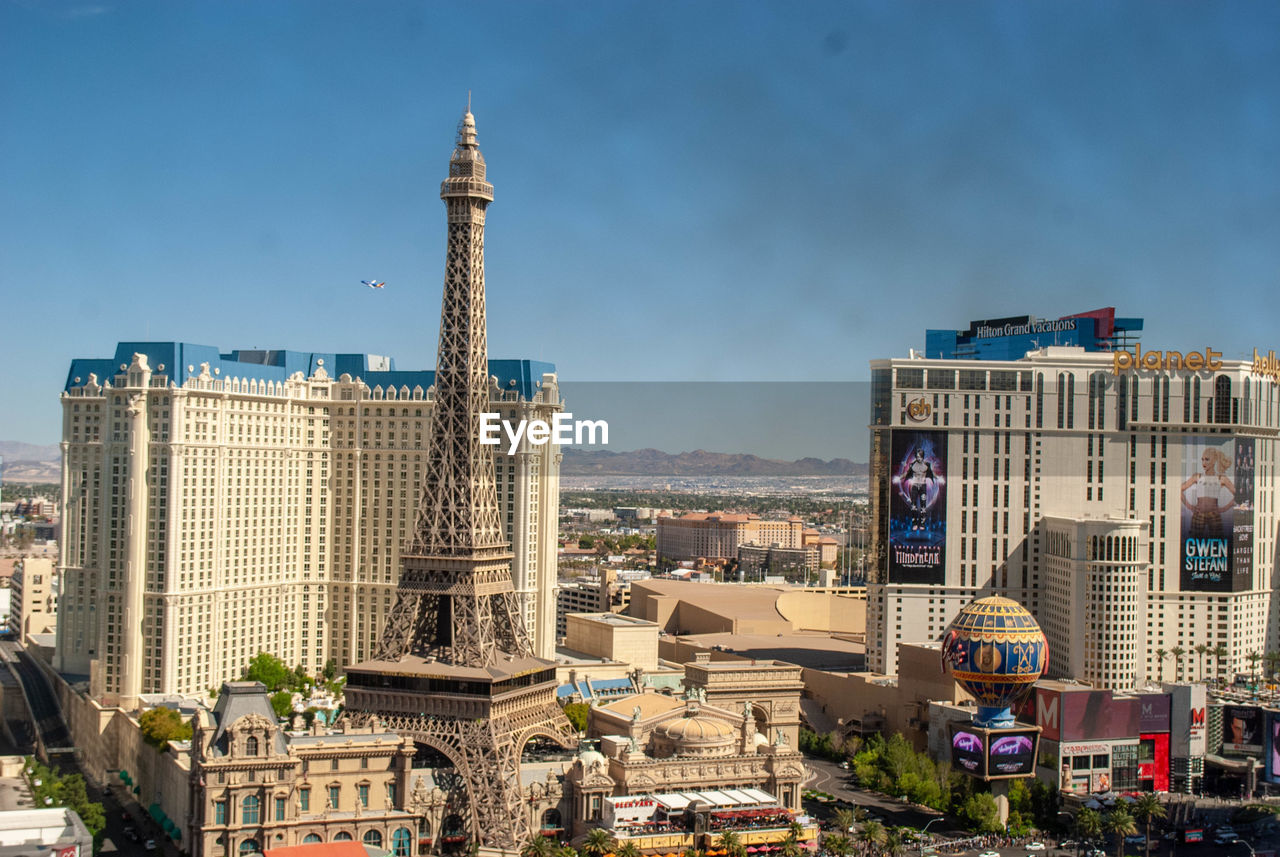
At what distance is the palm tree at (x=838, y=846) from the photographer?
286 ft

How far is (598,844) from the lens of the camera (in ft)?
276

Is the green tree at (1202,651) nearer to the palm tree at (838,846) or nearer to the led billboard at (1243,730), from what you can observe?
the led billboard at (1243,730)

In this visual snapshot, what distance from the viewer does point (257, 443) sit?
423 ft

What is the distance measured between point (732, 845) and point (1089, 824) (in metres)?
25.1

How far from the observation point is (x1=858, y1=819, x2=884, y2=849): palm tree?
89.8 metres

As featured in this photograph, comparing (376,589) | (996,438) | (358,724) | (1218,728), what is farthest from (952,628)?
(376,589)

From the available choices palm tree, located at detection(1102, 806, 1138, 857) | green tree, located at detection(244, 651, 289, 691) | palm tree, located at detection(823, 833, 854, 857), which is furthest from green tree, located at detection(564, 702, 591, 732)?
palm tree, located at detection(1102, 806, 1138, 857)

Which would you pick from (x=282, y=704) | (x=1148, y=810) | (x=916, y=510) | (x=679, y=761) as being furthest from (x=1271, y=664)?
(x=282, y=704)

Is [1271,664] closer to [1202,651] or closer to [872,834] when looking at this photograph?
[1202,651]

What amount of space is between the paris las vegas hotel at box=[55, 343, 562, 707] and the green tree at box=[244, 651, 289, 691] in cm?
221

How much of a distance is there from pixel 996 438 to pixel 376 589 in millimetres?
58864

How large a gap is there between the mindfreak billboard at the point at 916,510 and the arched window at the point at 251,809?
67.6 m

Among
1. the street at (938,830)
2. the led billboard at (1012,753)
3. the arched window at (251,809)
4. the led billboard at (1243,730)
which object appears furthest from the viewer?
the led billboard at (1243,730)

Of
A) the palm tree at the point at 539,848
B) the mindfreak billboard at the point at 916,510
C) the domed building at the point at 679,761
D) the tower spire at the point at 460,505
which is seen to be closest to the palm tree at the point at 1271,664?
the mindfreak billboard at the point at 916,510
